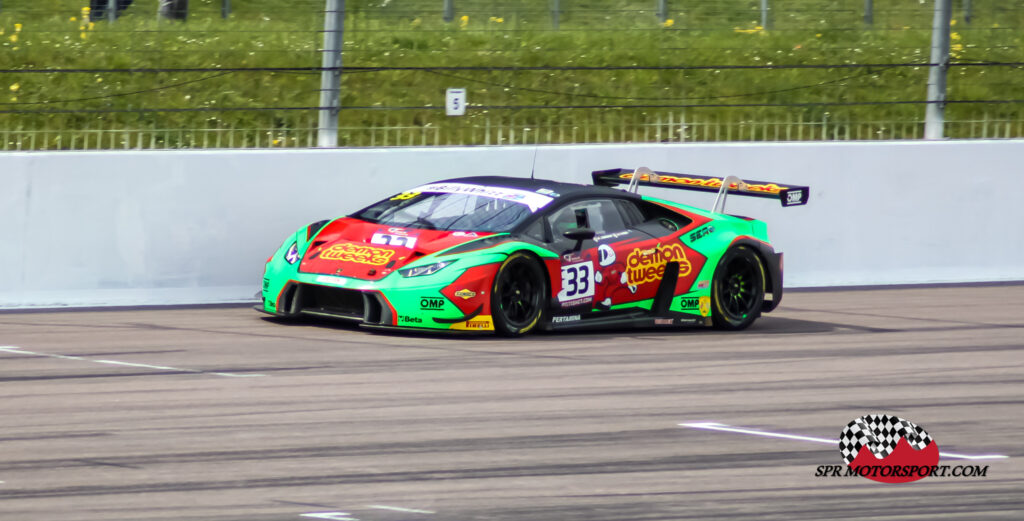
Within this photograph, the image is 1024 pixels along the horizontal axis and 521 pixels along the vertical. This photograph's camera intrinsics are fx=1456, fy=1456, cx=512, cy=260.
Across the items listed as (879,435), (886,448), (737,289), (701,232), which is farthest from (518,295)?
(886,448)

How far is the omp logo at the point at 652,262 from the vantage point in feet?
→ 36.4

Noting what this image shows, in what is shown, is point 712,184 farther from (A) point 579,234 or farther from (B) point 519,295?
(B) point 519,295

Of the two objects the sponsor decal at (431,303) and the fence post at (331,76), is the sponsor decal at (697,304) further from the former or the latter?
the fence post at (331,76)

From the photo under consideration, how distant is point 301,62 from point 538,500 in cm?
764

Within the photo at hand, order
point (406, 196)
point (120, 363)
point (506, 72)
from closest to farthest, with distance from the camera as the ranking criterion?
1. point (120, 363)
2. point (406, 196)
3. point (506, 72)

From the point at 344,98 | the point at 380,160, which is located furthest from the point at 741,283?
the point at 344,98

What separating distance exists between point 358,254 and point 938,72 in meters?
6.82

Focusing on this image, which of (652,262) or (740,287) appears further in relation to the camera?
(740,287)

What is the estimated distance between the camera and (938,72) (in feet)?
46.8

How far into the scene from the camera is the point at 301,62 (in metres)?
12.8

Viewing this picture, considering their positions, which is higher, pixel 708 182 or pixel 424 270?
pixel 708 182

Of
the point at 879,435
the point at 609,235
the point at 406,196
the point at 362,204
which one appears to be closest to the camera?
the point at 879,435

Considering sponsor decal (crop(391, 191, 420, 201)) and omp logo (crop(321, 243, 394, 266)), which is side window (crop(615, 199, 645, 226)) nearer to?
sponsor decal (crop(391, 191, 420, 201))

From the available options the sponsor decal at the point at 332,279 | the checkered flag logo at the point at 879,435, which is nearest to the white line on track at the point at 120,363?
the sponsor decal at the point at 332,279
